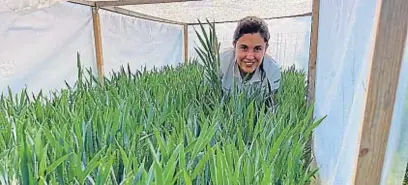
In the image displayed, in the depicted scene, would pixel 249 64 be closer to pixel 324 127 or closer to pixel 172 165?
pixel 324 127

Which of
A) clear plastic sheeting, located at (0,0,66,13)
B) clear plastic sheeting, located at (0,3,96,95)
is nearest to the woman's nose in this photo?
clear plastic sheeting, located at (0,0,66,13)

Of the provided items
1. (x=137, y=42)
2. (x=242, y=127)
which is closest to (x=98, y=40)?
(x=137, y=42)

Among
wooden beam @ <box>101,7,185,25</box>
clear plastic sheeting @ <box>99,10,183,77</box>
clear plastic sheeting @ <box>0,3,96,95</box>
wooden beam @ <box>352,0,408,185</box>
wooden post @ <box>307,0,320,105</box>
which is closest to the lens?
wooden beam @ <box>352,0,408,185</box>

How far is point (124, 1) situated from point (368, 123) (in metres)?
1.95

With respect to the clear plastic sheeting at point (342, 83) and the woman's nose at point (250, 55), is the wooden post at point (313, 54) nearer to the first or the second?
the clear plastic sheeting at point (342, 83)

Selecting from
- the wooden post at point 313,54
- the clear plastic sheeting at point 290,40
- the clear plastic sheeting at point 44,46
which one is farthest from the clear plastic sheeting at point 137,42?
the wooden post at point 313,54

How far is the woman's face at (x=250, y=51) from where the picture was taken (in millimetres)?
1612

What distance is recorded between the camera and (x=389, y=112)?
0.47 metres

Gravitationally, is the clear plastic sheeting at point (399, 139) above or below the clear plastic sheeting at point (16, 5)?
below

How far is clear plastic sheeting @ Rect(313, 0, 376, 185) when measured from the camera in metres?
0.55

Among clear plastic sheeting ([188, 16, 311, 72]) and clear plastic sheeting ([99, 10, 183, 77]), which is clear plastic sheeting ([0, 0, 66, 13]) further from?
clear plastic sheeting ([188, 16, 311, 72])

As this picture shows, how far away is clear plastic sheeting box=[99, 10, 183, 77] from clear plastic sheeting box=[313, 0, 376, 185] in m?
→ 1.88

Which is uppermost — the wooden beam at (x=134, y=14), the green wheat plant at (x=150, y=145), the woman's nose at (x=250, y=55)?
the wooden beam at (x=134, y=14)

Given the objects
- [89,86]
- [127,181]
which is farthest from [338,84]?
[89,86]
